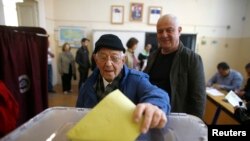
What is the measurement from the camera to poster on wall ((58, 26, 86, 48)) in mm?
5023

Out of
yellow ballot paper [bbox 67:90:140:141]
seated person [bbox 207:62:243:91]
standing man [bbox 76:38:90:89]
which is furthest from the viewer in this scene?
standing man [bbox 76:38:90:89]

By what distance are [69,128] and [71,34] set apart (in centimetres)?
492

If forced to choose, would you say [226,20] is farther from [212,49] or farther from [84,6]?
[84,6]

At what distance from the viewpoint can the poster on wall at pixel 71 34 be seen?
502cm

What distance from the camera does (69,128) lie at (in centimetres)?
46

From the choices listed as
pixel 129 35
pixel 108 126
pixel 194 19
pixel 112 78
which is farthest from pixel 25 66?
pixel 194 19

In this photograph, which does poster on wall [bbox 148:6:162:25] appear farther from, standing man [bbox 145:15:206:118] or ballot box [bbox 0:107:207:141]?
ballot box [bbox 0:107:207:141]

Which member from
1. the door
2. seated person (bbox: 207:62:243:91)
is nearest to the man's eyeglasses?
seated person (bbox: 207:62:243:91)

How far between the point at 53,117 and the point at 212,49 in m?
5.47

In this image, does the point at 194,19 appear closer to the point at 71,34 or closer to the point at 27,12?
the point at 71,34

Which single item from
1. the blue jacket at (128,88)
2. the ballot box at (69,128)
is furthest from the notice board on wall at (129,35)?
the ballot box at (69,128)

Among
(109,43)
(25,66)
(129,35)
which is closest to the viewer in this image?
(109,43)

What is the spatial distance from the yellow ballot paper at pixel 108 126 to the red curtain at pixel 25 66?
1.07 metres

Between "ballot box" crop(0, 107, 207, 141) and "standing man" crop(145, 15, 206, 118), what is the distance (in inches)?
34.7
